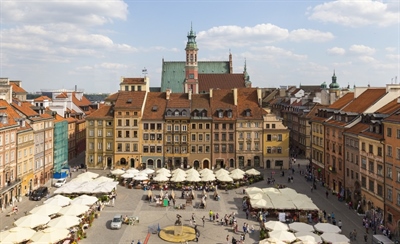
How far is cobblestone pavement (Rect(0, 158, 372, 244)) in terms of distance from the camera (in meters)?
42.5

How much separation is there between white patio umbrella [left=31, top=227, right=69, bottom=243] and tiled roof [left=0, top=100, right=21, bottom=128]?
23.5 metres

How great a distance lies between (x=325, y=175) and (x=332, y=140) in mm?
6779

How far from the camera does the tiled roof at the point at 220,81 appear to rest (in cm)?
12975

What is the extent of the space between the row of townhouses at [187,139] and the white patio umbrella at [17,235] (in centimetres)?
4437

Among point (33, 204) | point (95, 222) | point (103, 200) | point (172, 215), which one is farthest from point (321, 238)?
point (33, 204)

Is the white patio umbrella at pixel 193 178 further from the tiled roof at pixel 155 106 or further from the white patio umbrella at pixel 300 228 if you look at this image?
the white patio umbrella at pixel 300 228

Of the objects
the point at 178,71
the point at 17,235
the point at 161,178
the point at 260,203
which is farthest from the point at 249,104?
the point at 178,71

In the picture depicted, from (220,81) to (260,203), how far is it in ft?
278

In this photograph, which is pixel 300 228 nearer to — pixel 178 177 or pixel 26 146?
pixel 178 177

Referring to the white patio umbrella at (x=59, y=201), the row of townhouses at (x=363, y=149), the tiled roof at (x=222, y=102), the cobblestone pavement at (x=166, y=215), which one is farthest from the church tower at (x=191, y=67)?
the white patio umbrella at (x=59, y=201)

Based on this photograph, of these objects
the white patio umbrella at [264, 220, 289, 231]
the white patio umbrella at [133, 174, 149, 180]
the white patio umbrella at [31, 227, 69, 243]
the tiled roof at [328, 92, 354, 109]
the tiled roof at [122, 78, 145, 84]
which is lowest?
the white patio umbrella at [264, 220, 289, 231]

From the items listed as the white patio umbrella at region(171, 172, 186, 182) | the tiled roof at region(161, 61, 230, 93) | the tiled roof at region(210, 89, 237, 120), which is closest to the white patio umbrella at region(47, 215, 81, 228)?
the white patio umbrella at region(171, 172, 186, 182)

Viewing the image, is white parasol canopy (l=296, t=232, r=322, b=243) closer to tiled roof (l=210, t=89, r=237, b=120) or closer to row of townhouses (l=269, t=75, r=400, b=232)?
row of townhouses (l=269, t=75, r=400, b=232)

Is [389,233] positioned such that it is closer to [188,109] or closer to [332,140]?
[332,140]
